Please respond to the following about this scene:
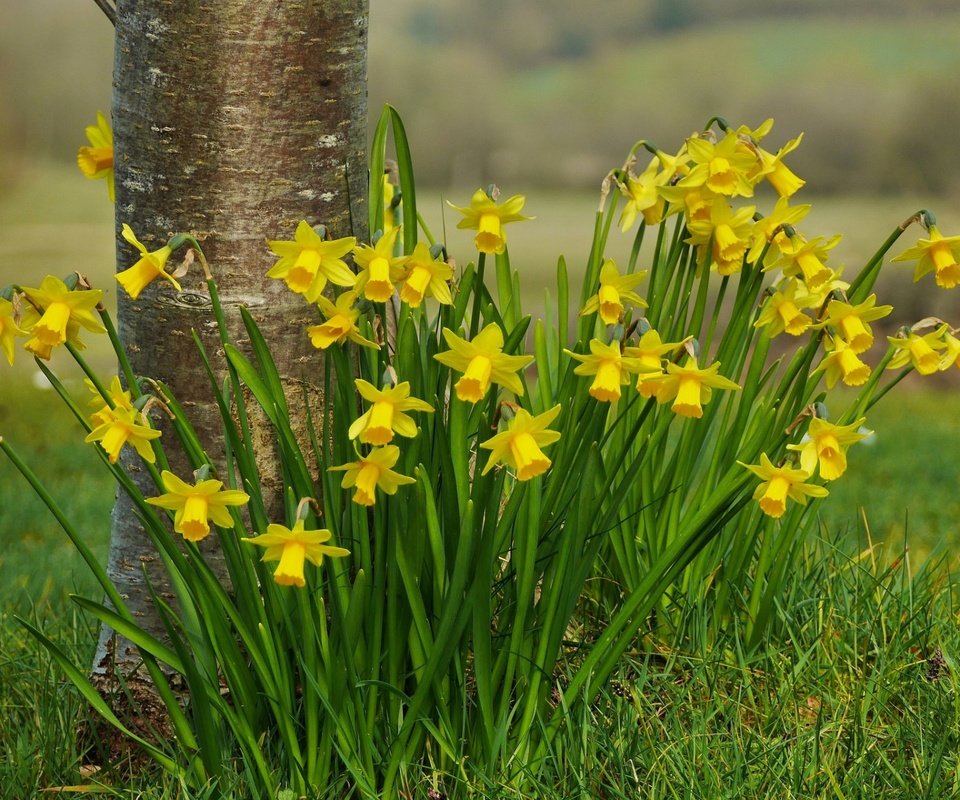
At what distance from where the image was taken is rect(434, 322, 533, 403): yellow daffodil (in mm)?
1305

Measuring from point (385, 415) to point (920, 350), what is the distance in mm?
864

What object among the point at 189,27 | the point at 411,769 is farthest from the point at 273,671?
the point at 189,27

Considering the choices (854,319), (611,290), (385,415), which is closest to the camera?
(385,415)

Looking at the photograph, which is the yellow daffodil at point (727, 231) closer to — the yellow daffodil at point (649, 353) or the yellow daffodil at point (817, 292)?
the yellow daffodil at point (817, 292)

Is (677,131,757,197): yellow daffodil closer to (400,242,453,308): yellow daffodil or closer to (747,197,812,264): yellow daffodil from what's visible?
(747,197,812,264): yellow daffodil

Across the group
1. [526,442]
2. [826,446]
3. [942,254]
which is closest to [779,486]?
[826,446]

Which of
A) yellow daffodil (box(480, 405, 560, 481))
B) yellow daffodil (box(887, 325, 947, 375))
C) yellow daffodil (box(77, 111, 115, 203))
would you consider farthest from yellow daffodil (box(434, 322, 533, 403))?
yellow daffodil (box(77, 111, 115, 203))

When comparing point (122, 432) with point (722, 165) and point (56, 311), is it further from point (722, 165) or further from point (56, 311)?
point (722, 165)

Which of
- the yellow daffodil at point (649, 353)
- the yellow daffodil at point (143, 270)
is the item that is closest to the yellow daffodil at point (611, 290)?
the yellow daffodil at point (649, 353)

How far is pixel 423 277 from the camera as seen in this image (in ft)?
4.64

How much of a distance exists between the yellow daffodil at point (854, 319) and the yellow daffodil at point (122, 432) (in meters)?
1.01

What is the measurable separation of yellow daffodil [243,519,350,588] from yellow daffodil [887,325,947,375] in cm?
92

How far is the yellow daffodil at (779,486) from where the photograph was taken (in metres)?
1.43

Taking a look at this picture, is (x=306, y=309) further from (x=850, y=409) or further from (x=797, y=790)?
(x=797, y=790)
